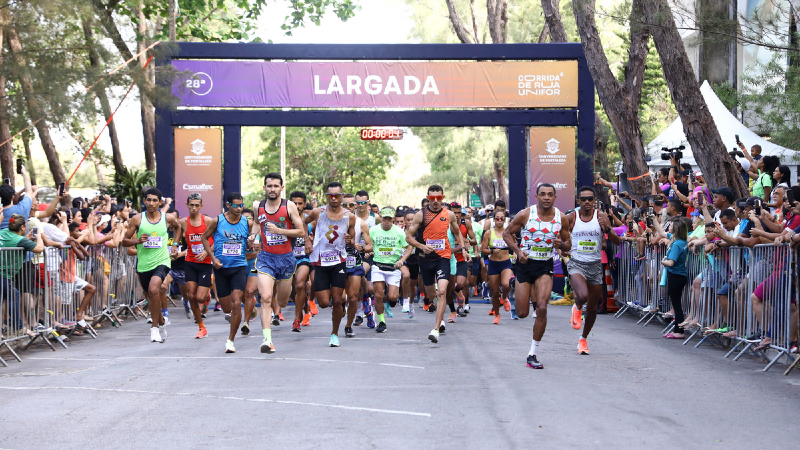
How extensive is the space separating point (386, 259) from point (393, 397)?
682cm

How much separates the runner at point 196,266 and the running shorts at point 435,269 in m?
3.14

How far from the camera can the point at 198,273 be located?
13969 mm

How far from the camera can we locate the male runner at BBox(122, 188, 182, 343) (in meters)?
13.1

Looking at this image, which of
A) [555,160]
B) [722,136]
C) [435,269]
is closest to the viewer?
[435,269]

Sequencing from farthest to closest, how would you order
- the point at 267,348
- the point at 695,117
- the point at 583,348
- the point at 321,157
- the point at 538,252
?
the point at 321,157 < the point at 695,117 < the point at 583,348 < the point at 267,348 < the point at 538,252

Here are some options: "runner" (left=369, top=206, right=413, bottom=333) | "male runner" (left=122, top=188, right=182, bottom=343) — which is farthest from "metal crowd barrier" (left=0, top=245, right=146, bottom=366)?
"runner" (left=369, top=206, right=413, bottom=333)

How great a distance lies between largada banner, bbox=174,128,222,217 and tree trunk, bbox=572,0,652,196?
875cm

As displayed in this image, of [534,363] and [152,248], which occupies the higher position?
[152,248]

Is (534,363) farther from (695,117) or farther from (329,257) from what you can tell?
(695,117)

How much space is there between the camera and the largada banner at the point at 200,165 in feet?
72.5

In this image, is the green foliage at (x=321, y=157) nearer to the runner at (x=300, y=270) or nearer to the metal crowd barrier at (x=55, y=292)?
the metal crowd barrier at (x=55, y=292)

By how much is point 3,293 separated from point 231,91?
11193 millimetres

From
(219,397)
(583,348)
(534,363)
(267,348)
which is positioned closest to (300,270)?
(267,348)

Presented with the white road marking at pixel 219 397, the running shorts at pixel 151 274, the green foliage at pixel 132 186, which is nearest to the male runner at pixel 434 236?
the running shorts at pixel 151 274
